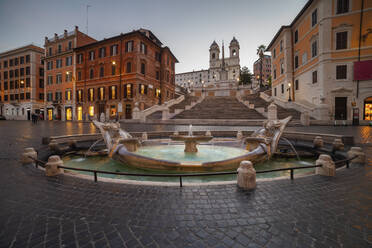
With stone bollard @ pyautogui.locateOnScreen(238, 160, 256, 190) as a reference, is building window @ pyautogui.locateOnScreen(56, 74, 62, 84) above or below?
above

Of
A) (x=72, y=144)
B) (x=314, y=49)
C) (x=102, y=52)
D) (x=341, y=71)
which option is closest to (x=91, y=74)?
(x=102, y=52)

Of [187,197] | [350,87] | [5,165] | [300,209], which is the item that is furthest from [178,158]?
[350,87]

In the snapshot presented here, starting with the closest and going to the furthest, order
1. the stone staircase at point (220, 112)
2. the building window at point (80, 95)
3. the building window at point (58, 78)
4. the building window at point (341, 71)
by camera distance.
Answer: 1. the building window at point (341, 71)
2. the stone staircase at point (220, 112)
3. the building window at point (80, 95)
4. the building window at point (58, 78)

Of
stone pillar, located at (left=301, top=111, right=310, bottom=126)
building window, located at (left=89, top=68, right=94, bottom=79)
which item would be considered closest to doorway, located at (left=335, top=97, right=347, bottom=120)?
stone pillar, located at (left=301, top=111, right=310, bottom=126)

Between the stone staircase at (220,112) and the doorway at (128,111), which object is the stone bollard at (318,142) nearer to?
the stone staircase at (220,112)

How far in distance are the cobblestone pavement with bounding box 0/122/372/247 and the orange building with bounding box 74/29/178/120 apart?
27.6 metres

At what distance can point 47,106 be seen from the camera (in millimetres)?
41062

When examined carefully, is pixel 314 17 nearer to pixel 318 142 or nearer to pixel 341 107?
pixel 341 107

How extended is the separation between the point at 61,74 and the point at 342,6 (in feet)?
172

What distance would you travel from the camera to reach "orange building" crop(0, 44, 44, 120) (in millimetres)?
43969

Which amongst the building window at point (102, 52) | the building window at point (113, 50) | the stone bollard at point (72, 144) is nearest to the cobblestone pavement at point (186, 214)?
the stone bollard at point (72, 144)

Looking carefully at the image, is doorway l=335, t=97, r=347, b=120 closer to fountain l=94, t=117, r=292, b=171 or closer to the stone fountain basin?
fountain l=94, t=117, r=292, b=171

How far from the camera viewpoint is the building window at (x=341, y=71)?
20.6 meters

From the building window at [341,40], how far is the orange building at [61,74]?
4723cm
